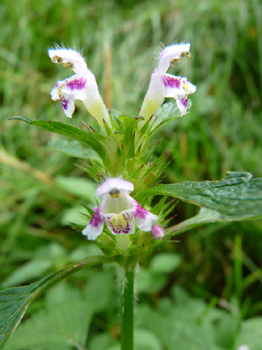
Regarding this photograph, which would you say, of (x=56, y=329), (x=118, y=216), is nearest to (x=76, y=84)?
(x=118, y=216)

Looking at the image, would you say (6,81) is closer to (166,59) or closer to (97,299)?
(97,299)

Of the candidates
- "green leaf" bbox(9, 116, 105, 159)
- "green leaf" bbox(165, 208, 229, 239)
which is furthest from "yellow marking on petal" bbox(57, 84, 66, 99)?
"green leaf" bbox(165, 208, 229, 239)

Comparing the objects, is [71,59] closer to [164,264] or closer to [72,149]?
[72,149]

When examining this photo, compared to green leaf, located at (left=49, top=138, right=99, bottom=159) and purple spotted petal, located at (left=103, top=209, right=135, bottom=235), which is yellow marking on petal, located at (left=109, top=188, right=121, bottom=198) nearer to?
purple spotted petal, located at (left=103, top=209, right=135, bottom=235)

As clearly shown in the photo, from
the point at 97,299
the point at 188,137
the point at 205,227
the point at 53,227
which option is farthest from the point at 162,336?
the point at 188,137

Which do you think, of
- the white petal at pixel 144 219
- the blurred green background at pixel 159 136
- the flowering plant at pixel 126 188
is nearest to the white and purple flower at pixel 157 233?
the flowering plant at pixel 126 188

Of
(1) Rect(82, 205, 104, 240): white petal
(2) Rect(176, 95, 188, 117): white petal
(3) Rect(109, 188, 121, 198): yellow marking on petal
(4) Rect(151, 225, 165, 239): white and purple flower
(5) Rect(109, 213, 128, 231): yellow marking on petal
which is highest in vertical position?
(2) Rect(176, 95, 188, 117): white petal

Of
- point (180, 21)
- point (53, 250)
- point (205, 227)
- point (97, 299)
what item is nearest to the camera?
point (97, 299)
